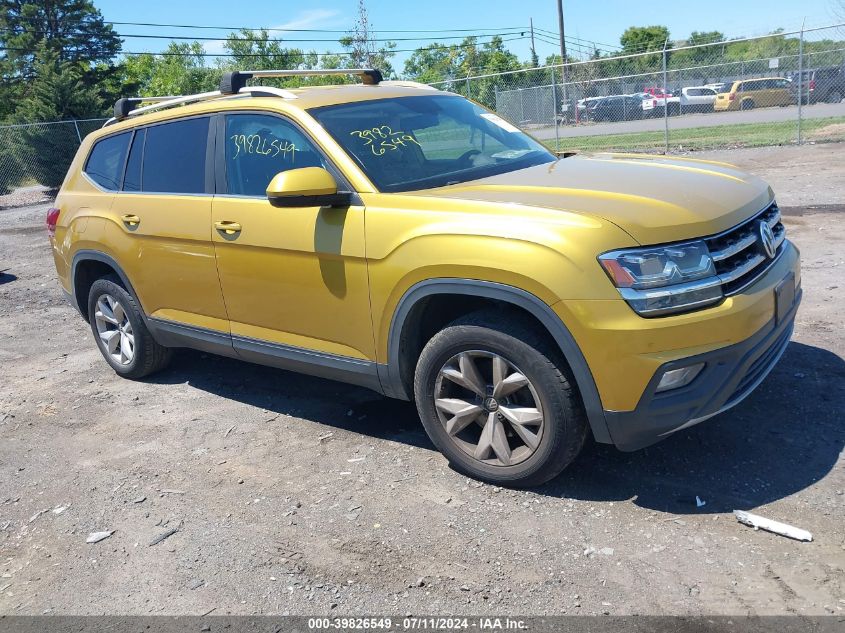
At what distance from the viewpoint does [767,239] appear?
12.0 ft

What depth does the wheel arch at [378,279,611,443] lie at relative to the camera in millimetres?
3279

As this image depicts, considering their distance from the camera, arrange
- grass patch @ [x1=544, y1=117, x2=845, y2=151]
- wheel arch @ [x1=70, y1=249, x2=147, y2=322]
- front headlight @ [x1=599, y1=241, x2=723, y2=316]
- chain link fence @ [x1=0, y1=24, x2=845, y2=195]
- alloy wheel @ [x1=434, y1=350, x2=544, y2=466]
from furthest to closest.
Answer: chain link fence @ [x1=0, y1=24, x2=845, y2=195] < grass patch @ [x1=544, y1=117, x2=845, y2=151] < wheel arch @ [x1=70, y1=249, x2=147, y2=322] < alloy wheel @ [x1=434, y1=350, x2=544, y2=466] < front headlight @ [x1=599, y1=241, x2=723, y2=316]

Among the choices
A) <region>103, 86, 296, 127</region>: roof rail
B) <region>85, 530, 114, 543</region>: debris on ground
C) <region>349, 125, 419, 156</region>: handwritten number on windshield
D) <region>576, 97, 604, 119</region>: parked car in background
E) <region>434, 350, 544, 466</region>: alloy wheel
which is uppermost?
<region>103, 86, 296, 127</region>: roof rail

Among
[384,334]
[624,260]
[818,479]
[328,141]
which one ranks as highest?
[328,141]

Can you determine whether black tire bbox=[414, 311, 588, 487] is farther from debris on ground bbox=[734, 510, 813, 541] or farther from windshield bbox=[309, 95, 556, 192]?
windshield bbox=[309, 95, 556, 192]

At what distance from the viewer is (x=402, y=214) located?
374cm

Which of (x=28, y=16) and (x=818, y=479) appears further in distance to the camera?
(x=28, y=16)

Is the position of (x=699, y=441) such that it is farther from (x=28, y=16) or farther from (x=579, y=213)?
(x=28, y=16)

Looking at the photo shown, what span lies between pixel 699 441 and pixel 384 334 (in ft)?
5.50

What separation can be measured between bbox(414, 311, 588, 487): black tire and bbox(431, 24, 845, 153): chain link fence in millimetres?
15272

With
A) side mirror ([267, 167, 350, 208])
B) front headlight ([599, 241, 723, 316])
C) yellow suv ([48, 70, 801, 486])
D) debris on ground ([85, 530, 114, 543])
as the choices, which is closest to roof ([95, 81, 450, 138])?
yellow suv ([48, 70, 801, 486])

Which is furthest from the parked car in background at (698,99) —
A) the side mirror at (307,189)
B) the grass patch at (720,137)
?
the side mirror at (307,189)

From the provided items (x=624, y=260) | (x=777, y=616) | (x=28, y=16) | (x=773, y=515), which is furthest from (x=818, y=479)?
(x=28, y=16)

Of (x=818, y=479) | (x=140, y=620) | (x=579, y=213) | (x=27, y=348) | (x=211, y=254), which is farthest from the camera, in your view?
(x=27, y=348)
